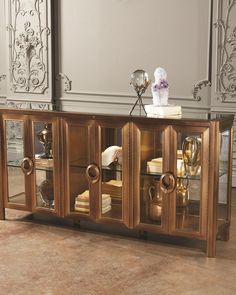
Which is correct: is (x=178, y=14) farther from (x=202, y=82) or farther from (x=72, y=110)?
(x=72, y=110)

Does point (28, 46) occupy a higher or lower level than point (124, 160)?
higher

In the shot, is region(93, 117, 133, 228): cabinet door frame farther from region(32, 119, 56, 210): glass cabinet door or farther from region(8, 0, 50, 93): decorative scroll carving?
region(8, 0, 50, 93): decorative scroll carving

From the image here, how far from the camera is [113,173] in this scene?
2656mm

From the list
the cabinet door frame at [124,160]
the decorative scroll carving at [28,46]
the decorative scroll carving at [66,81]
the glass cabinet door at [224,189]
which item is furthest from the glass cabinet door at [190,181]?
the decorative scroll carving at [28,46]

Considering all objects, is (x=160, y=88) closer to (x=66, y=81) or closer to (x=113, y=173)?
(x=113, y=173)

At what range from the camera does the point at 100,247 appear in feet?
8.47

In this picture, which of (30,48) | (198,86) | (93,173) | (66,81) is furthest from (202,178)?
(30,48)

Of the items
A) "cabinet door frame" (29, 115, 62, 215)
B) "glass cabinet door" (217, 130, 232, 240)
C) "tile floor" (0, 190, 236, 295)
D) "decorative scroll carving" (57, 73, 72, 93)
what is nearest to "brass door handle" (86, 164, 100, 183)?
"cabinet door frame" (29, 115, 62, 215)

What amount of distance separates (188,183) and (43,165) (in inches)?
32.8

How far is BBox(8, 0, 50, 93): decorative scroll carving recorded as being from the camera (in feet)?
14.3

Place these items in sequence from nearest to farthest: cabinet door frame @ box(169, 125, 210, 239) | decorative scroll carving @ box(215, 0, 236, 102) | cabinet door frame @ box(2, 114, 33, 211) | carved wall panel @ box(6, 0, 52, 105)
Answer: cabinet door frame @ box(169, 125, 210, 239) < cabinet door frame @ box(2, 114, 33, 211) < decorative scroll carving @ box(215, 0, 236, 102) < carved wall panel @ box(6, 0, 52, 105)

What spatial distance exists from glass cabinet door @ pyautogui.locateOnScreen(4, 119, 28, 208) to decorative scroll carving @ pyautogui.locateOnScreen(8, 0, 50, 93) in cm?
156

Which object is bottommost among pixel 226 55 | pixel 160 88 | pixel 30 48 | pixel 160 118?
pixel 160 118

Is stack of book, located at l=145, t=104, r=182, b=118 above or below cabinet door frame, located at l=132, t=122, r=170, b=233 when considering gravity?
above
